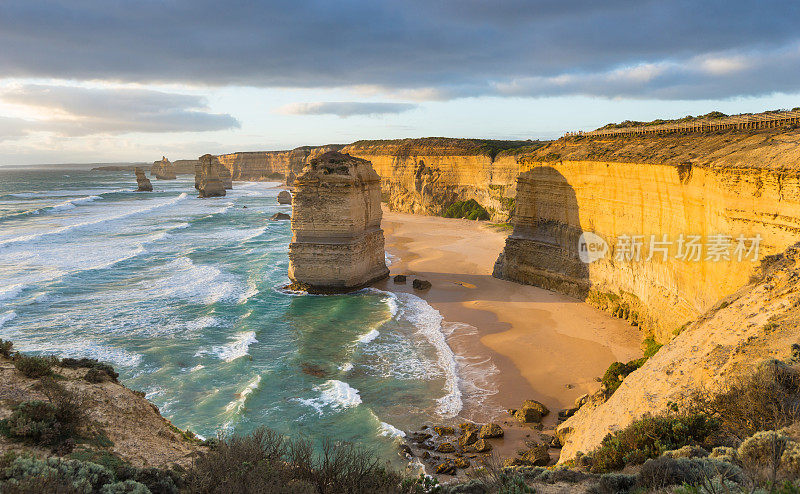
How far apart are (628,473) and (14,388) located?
9.21 m

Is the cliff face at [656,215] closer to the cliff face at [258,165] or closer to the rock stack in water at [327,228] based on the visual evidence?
the rock stack in water at [327,228]

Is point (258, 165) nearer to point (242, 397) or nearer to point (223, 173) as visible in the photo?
point (223, 173)

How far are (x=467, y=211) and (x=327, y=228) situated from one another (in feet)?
105

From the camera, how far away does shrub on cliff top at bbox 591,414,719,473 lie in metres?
6.72

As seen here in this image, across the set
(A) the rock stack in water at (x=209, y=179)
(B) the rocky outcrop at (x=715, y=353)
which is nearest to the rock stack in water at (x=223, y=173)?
(A) the rock stack in water at (x=209, y=179)

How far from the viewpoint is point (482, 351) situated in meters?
17.0

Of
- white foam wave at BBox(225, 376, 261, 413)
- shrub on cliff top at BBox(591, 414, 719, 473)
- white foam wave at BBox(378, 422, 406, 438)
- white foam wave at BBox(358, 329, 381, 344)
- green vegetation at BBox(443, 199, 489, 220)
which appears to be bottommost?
white foam wave at BBox(378, 422, 406, 438)

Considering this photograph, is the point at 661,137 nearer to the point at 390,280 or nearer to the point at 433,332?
the point at 433,332

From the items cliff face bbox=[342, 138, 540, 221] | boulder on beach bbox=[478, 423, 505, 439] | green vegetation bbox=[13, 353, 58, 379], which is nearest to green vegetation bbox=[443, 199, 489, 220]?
cliff face bbox=[342, 138, 540, 221]

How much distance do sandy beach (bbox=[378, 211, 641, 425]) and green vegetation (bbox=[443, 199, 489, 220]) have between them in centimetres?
2123

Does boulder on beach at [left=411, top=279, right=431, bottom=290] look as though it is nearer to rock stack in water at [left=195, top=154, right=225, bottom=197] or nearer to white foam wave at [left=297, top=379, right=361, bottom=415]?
white foam wave at [left=297, top=379, right=361, bottom=415]

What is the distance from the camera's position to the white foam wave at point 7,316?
19.1 meters

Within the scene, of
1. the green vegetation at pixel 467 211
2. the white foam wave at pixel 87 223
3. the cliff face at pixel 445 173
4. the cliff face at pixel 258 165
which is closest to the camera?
the white foam wave at pixel 87 223

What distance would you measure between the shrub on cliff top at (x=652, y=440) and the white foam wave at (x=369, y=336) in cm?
1155
